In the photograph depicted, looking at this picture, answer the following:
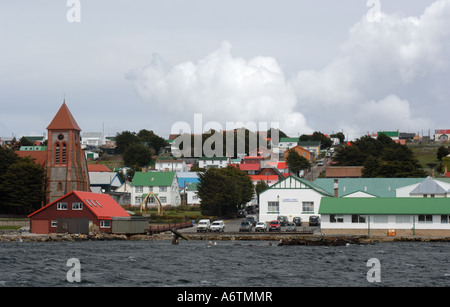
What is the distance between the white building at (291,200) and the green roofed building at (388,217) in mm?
16252

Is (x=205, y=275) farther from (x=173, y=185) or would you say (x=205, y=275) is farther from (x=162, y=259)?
(x=173, y=185)

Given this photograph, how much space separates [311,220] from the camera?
308 ft

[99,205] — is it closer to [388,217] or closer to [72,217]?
[72,217]

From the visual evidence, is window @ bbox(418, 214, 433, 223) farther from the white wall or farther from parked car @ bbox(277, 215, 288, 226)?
parked car @ bbox(277, 215, 288, 226)

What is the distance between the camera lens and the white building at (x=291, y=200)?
318ft

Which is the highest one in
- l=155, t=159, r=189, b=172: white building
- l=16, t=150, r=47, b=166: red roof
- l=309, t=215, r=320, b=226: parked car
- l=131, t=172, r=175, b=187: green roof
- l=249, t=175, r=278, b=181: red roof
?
l=155, t=159, r=189, b=172: white building

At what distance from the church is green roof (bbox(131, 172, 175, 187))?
53.3ft

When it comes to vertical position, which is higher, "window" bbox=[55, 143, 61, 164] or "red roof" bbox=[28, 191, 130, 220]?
"window" bbox=[55, 143, 61, 164]

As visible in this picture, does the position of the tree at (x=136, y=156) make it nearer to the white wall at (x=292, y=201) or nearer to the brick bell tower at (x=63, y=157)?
the brick bell tower at (x=63, y=157)

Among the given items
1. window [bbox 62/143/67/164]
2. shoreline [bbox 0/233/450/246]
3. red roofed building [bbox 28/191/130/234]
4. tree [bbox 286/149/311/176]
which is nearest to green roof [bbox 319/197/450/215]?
shoreline [bbox 0/233/450/246]

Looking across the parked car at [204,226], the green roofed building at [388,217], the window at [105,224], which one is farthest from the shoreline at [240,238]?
the parked car at [204,226]

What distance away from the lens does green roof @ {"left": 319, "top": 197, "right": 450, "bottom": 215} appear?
78.2 m
